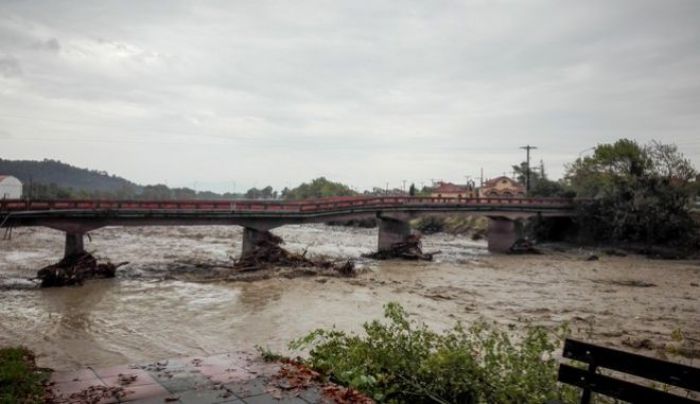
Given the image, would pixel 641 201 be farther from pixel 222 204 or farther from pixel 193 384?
pixel 193 384

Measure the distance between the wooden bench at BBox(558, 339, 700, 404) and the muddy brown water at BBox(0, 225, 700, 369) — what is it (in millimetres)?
3167

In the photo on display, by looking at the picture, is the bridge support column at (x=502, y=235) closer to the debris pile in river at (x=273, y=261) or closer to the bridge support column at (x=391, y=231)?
the bridge support column at (x=391, y=231)

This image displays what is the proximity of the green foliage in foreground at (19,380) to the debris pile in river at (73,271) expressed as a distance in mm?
16117

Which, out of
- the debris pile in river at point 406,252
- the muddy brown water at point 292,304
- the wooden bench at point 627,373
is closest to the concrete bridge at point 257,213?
the debris pile in river at point 406,252

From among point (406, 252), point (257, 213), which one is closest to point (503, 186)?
point (406, 252)

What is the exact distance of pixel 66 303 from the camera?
1794 centimetres

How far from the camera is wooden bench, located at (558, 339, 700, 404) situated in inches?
168

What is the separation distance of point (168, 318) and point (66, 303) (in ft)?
17.0

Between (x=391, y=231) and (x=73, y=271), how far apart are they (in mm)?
23413

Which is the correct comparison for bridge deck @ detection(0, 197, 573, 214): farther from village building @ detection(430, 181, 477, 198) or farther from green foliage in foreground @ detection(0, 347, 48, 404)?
village building @ detection(430, 181, 477, 198)

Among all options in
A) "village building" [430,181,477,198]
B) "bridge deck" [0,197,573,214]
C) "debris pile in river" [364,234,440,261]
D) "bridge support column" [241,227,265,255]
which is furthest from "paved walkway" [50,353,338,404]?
"village building" [430,181,477,198]

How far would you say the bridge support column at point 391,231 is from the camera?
3869cm

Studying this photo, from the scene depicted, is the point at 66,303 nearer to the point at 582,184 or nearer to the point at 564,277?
the point at 564,277

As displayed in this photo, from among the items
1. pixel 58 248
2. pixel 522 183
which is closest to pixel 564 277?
pixel 58 248
